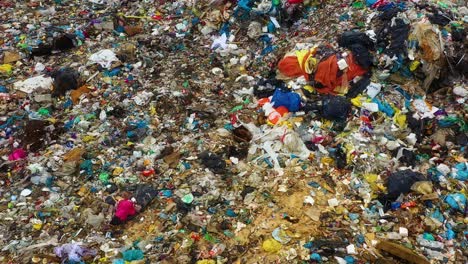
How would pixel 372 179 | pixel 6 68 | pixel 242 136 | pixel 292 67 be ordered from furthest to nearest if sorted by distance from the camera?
pixel 6 68 < pixel 292 67 < pixel 242 136 < pixel 372 179

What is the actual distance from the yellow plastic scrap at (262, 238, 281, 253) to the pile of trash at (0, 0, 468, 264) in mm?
11

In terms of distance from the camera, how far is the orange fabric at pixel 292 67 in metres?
5.70

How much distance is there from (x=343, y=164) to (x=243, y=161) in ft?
3.73

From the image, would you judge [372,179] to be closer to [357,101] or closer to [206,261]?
[357,101]

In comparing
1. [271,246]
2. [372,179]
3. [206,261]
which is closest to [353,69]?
[372,179]

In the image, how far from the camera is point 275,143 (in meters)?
→ 4.93

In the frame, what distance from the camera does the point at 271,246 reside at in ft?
12.8

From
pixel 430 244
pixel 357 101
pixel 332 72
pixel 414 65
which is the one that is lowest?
pixel 430 244

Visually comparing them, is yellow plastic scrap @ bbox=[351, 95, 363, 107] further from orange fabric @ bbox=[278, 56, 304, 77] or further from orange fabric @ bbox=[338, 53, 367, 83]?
orange fabric @ bbox=[278, 56, 304, 77]

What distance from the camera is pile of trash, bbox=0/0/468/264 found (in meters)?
4.04

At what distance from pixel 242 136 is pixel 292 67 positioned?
1.32 m

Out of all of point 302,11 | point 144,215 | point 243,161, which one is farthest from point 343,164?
point 302,11

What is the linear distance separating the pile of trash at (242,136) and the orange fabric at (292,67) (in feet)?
0.07

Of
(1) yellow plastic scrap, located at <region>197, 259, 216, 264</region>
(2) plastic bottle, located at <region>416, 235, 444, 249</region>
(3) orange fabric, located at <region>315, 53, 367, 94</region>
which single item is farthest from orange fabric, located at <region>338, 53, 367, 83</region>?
(1) yellow plastic scrap, located at <region>197, 259, 216, 264</region>
